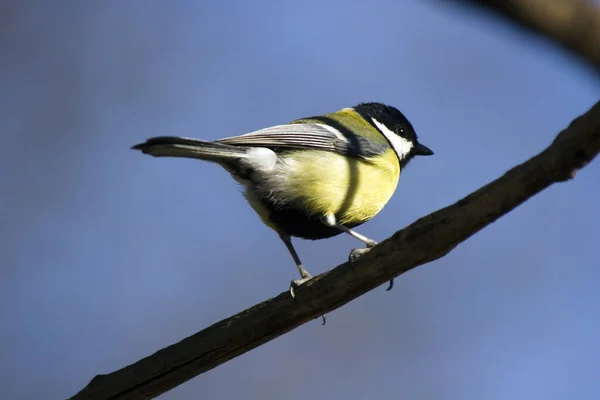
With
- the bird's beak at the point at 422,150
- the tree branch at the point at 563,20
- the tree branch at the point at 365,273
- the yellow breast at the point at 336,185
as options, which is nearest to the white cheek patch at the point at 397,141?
the bird's beak at the point at 422,150

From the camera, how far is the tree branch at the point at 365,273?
5.41 feet

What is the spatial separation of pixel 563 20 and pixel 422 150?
2614 millimetres

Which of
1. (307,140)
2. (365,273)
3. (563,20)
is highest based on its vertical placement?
(307,140)

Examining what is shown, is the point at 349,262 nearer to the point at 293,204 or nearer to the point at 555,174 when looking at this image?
the point at 555,174

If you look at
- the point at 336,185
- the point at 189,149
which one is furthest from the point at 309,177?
the point at 189,149

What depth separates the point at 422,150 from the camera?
12.6 ft

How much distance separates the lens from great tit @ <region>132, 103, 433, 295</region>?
2.98m

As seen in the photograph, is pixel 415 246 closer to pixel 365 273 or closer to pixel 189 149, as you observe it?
pixel 365 273

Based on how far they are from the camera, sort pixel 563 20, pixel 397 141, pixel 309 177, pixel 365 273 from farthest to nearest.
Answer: pixel 397 141 → pixel 309 177 → pixel 365 273 → pixel 563 20

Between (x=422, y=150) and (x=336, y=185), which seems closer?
(x=336, y=185)

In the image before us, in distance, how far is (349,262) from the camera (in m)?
2.08

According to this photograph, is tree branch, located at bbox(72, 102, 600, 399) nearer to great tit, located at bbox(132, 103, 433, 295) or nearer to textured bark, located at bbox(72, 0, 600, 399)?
textured bark, located at bbox(72, 0, 600, 399)

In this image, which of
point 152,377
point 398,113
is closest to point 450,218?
point 152,377

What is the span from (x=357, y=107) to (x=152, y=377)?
2176 millimetres
